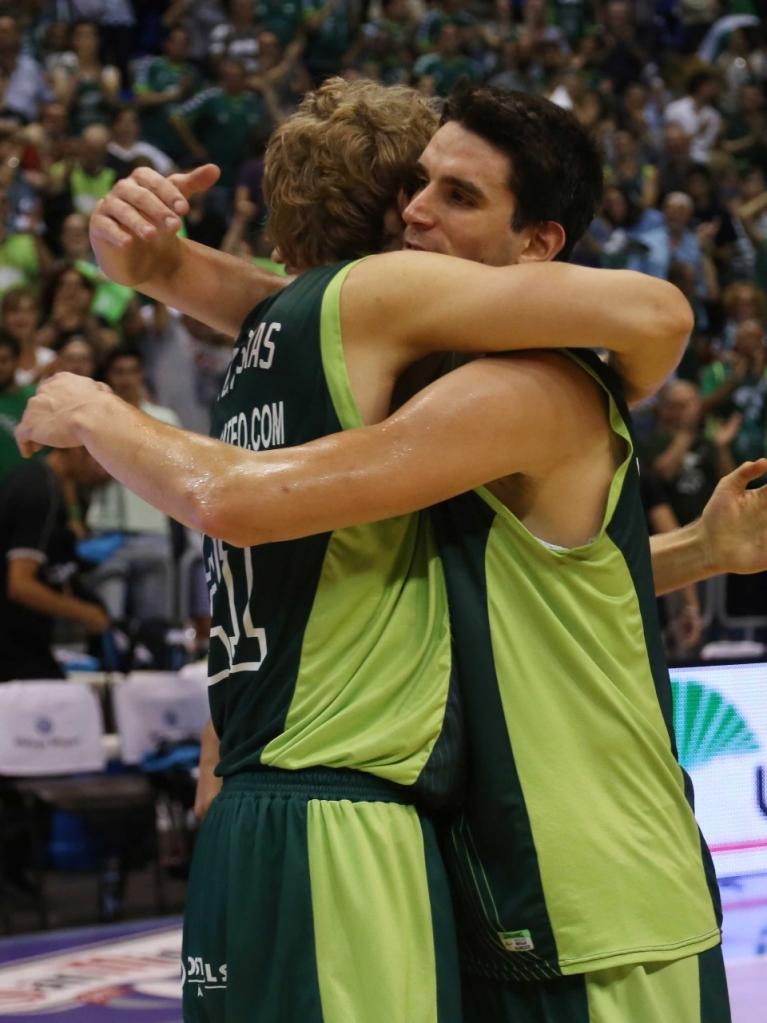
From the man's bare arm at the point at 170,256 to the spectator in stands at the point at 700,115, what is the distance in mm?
13718

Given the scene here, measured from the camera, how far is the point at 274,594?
6.96 feet

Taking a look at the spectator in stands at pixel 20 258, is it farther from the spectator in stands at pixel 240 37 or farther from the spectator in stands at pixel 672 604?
the spectator in stands at pixel 240 37

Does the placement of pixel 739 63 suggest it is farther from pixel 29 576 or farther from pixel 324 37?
pixel 29 576

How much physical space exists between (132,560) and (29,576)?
3.42 feet

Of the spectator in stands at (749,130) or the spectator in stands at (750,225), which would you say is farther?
the spectator in stands at (749,130)

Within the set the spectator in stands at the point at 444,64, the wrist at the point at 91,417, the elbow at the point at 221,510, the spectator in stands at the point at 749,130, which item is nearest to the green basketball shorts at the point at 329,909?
the elbow at the point at 221,510

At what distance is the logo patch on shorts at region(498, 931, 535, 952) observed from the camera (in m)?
2.05

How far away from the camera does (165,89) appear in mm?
13367

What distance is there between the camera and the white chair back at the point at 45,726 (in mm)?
6141

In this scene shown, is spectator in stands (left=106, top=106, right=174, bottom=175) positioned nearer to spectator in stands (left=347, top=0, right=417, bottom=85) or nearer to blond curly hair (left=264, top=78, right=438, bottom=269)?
A: spectator in stands (left=347, top=0, right=417, bottom=85)

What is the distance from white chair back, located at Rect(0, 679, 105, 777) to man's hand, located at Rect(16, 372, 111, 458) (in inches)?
163

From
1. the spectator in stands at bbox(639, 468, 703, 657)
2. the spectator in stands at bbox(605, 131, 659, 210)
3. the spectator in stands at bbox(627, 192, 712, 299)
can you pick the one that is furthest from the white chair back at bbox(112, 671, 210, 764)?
the spectator in stands at bbox(605, 131, 659, 210)

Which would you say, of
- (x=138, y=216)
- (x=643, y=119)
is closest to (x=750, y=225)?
(x=643, y=119)

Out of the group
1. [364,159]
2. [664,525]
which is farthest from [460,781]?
[664,525]
